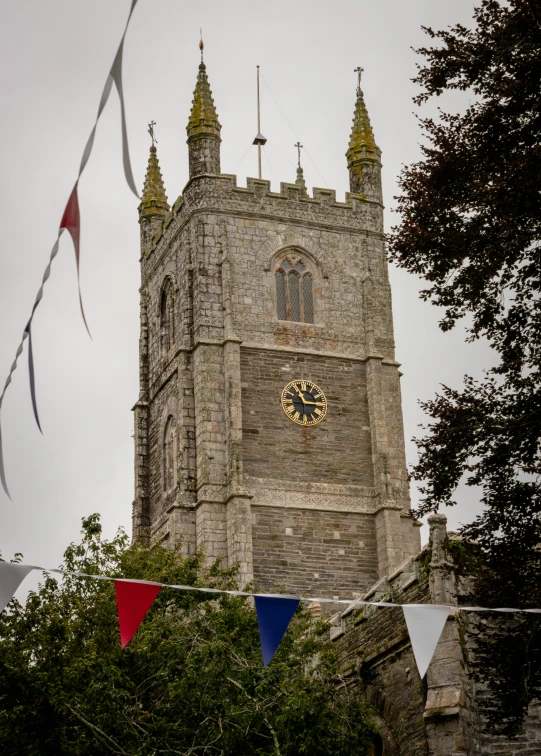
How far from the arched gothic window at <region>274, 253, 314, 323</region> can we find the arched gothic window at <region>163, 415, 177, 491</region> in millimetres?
5339

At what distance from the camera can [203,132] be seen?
181 ft

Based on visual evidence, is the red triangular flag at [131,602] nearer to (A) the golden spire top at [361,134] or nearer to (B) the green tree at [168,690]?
(B) the green tree at [168,690]

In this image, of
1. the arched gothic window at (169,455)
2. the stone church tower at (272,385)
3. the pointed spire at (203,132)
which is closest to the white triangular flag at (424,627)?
the stone church tower at (272,385)

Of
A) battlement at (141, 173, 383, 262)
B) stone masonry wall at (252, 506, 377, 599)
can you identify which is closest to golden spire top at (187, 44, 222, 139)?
battlement at (141, 173, 383, 262)

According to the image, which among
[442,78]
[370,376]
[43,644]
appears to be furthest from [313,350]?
[442,78]

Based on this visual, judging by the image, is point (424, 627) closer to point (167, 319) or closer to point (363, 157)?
point (167, 319)

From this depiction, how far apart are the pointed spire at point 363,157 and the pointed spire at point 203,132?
539cm

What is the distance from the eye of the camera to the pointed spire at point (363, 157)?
187 feet

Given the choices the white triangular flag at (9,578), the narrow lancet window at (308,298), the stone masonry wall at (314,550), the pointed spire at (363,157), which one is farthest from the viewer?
the pointed spire at (363,157)

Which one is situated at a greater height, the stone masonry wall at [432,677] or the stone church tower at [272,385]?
the stone church tower at [272,385]

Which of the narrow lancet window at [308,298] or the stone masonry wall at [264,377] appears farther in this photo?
the narrow lancet window at [308,298]

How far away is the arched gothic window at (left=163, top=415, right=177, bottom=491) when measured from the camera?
52688 mm

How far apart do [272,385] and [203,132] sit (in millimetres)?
9787

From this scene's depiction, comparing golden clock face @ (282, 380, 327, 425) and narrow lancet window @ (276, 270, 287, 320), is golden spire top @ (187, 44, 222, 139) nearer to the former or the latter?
narrow lancet window @ (276, 270, 287, 320)
